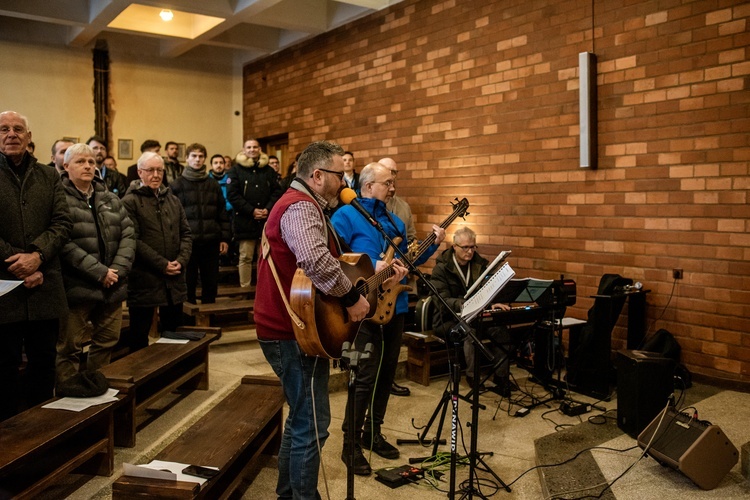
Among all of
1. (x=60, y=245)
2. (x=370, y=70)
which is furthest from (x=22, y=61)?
(x=60, y=245)

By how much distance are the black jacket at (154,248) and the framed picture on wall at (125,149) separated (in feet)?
17.8

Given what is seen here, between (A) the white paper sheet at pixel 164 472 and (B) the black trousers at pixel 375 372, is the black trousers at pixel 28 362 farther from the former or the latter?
(B) the black trousers at pixel 375 372

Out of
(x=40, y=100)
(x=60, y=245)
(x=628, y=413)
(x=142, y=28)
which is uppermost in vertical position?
(x=142, y=28)

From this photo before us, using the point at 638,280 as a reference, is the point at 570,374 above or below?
below

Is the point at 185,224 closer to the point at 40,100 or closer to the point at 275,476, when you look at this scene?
the point at 275,476

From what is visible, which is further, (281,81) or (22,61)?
(281,81)

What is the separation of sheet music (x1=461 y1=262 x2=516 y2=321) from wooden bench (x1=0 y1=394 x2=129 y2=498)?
1.81 metres

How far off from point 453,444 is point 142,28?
7.92 m

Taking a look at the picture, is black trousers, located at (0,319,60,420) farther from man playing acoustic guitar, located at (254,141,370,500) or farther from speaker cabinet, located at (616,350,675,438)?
speaker cabinet, located at (616,350,675,438)

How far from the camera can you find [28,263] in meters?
3.29

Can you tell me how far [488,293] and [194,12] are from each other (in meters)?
6.27

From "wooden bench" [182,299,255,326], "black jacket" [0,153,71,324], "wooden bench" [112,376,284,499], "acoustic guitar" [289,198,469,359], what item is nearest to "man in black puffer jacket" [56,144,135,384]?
"black jacket" [0,153,71,324]

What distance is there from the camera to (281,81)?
9.55 metres

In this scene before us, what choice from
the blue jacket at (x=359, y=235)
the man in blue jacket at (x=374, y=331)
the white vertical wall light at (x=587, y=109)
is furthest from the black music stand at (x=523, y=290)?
the white vertical wall light at (x=587, y=109)
